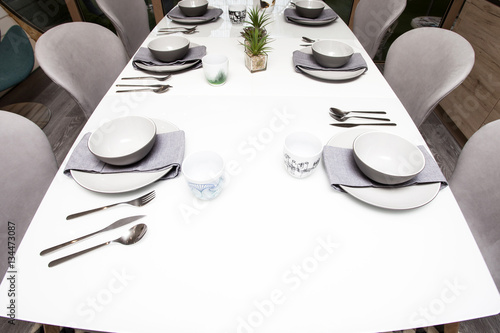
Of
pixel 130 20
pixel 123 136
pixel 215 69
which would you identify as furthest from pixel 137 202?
pixel 130 20

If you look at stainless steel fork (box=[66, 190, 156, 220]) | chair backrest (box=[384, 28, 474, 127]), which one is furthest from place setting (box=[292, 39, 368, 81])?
stainless steel fork (box=[66, 190, 156, 220])

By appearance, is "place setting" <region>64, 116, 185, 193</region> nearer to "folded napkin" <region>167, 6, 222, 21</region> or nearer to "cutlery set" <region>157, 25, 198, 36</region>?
"cutlery set" <region>157, 25, 198, 36</region>

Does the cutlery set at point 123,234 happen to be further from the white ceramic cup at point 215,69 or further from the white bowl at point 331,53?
the white bowl at point 331,53

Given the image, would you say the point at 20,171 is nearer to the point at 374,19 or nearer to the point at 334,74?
the point at 334,74

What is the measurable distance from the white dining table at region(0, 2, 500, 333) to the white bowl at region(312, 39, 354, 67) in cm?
37

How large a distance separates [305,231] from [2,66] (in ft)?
7.33

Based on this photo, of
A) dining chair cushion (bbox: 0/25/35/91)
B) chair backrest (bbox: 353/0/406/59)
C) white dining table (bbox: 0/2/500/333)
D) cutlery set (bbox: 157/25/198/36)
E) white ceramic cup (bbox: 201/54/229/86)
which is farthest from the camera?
dining chair cushion (bbox: 0/25/35/91)

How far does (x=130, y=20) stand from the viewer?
165cm

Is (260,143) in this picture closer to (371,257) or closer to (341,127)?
(341,127)

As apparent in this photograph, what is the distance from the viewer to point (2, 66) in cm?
177

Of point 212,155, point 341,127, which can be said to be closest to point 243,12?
point 341,127

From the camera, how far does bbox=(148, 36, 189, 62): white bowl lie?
973 mm

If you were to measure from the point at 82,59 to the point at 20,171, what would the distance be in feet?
1.79

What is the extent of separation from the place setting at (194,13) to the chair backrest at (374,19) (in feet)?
2.75
